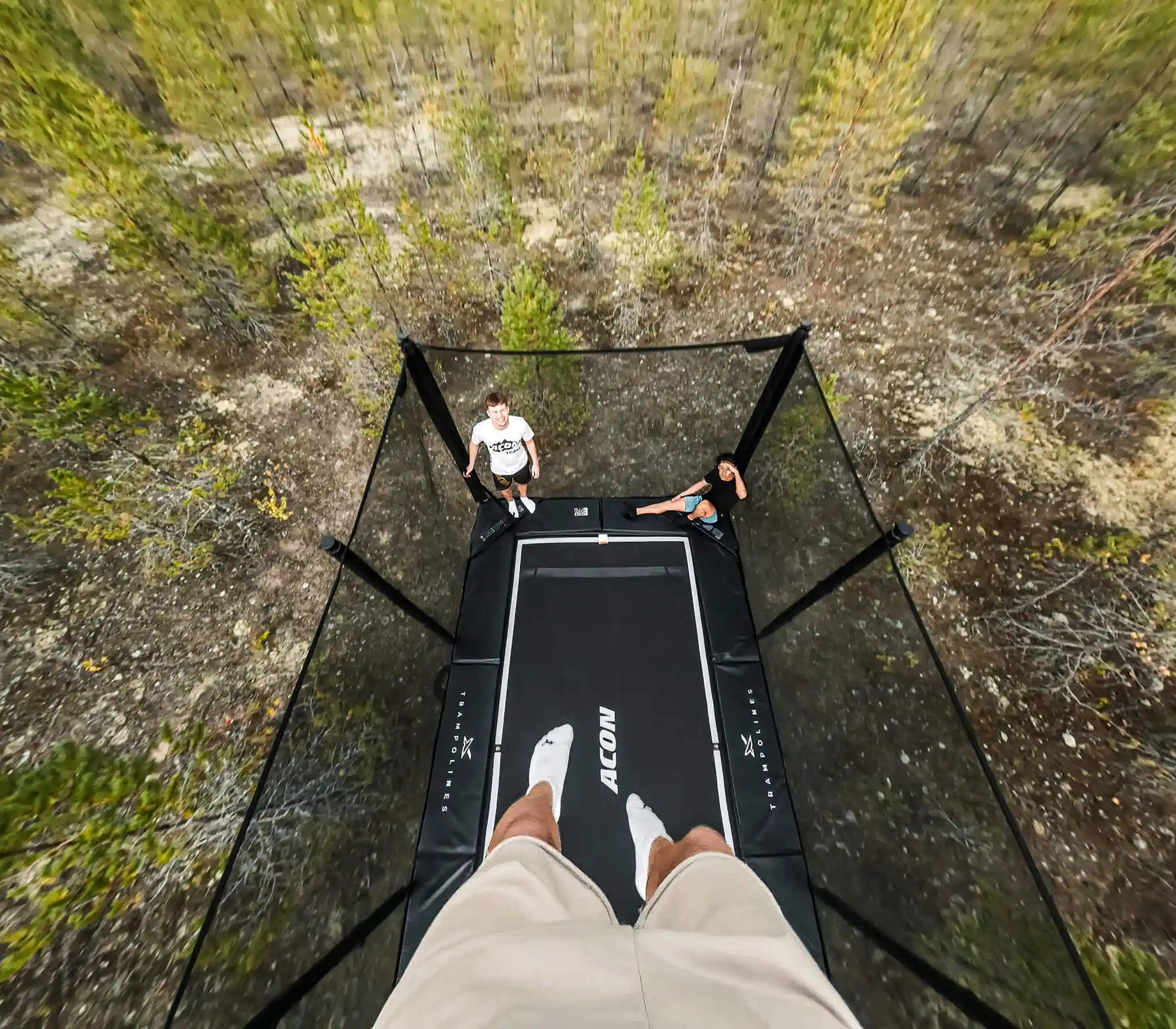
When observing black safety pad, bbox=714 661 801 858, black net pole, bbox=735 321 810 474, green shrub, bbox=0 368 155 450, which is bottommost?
black safety pad, bbox=714 661 801 858

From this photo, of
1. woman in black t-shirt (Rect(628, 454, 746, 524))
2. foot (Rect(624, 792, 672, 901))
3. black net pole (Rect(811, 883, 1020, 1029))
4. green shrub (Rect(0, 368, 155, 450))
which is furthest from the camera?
green shrub (Rect(0, 368, 155, 450))

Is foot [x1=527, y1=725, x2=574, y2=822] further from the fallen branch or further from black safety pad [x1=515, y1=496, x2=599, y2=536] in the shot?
the fallen branch

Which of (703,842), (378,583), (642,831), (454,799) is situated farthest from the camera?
(454,799)

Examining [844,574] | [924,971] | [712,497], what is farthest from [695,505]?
[924,971]

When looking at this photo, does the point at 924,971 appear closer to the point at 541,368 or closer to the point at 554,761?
the point at 554,761

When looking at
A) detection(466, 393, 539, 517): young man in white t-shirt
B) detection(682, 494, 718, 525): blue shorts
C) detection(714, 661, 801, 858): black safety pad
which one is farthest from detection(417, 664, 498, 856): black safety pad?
detection(682, 494, 718, 525): blue shorts

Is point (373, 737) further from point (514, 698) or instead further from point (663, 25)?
point (663, 25)

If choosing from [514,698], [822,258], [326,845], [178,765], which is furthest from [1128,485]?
[178,765]
